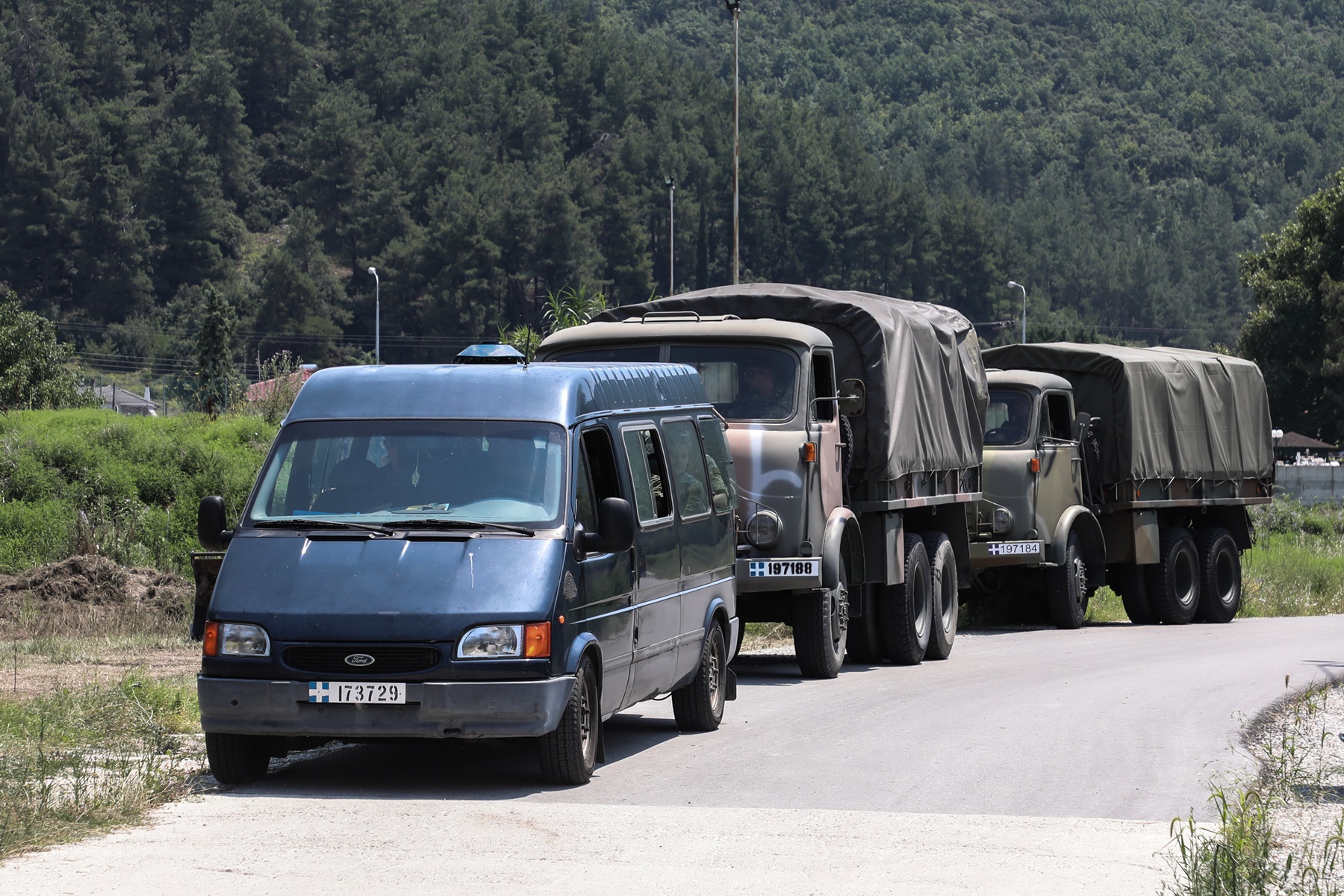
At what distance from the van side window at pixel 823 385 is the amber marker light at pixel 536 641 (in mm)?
6224

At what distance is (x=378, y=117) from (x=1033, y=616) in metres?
131

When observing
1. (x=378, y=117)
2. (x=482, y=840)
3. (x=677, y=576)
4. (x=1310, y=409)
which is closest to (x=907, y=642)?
(x=677, y=576)

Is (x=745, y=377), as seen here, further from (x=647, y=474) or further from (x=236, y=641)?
(x=236, y=641)

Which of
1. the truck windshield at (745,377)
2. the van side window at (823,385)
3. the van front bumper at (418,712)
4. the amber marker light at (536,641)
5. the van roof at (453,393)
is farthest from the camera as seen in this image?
the van side window at (823,385)

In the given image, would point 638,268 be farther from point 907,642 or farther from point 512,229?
point 907,642

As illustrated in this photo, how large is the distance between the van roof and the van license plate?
64.1 inches

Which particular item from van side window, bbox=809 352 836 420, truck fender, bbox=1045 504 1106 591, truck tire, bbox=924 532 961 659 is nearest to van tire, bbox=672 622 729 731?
van side window, bbox=809 352 836 420

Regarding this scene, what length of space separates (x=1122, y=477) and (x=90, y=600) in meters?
12.8

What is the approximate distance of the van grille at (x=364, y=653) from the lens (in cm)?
888

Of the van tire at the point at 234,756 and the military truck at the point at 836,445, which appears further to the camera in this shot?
the military truck at the point at 836,445

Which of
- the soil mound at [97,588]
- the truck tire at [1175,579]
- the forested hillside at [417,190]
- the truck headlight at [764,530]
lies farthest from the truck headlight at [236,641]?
the forested hillside at [417,190]

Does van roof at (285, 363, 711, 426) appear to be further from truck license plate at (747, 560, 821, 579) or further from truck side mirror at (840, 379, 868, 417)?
truck side mirror at (840, 379, 868, 417)

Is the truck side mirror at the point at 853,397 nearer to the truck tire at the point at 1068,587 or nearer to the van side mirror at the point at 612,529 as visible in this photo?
the van side mirror at the point at 612,529

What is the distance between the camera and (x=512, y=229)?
11612 cm
